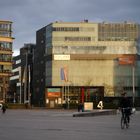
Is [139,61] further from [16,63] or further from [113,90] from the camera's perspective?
[16,63]

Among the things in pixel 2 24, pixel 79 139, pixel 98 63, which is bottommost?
pixel 79 139

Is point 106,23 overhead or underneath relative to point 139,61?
overhead

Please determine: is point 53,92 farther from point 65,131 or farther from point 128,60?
point 65,131

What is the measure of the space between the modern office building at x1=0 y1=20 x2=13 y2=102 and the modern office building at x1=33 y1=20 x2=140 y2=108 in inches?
521

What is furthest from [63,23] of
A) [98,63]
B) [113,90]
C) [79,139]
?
[79,139]

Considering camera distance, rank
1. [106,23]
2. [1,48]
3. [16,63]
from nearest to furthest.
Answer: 1. [1,48]
2. [106,23]
3. [16,63]

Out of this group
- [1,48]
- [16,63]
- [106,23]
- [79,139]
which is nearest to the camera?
[79,139]

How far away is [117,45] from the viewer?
13888cm

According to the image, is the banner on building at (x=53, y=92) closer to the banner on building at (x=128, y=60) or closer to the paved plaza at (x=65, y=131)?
the banner on building at (x=128, y=60)

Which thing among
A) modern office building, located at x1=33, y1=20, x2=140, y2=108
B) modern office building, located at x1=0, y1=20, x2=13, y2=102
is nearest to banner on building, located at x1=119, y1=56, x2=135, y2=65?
modern office building, located at x1=33, y1=20, x2=140, y2=108

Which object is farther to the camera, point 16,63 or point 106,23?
point 16,63

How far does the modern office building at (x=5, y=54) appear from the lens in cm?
12766

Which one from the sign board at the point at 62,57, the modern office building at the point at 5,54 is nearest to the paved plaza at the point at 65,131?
the modern office building at the point at 5,54

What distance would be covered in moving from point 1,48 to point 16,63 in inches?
2516
